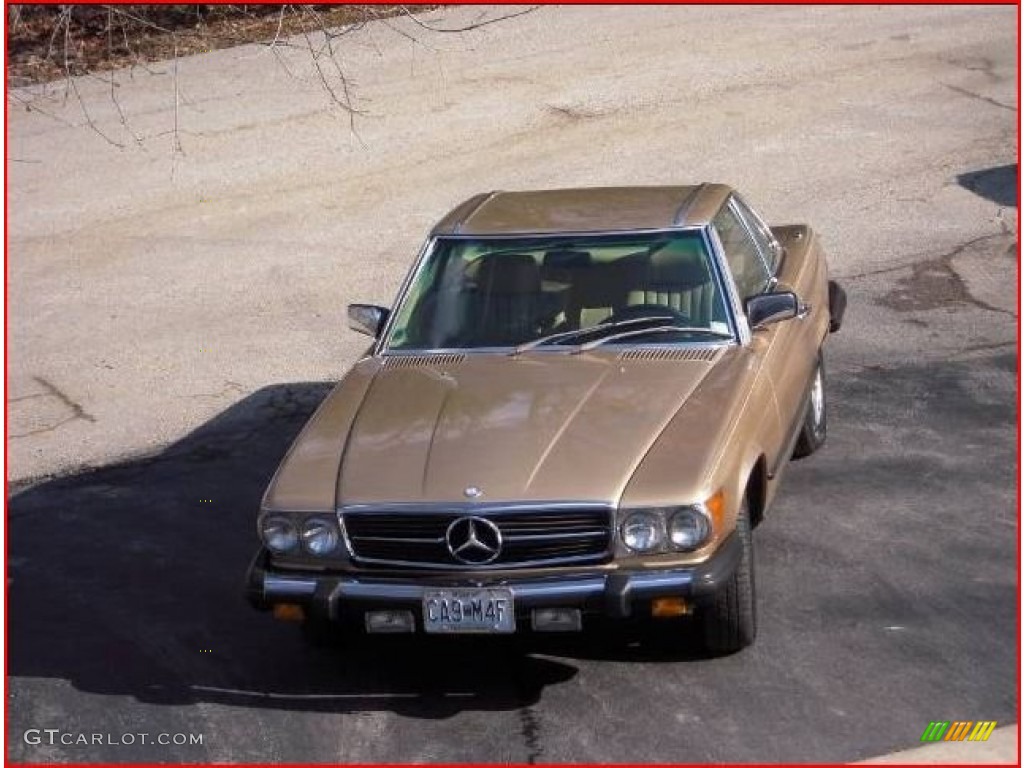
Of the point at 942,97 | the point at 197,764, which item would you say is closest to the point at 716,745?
the point at 197,764

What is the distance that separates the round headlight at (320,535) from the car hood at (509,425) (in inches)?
4.1

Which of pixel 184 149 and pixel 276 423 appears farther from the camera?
pixel 184 149

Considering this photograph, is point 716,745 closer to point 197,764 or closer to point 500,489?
point 500,489

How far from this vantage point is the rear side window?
7.53 metres

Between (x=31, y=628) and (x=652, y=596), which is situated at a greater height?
(x=652, y=596)

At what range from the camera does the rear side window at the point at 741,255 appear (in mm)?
7527

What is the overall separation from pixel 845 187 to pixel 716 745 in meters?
8.96

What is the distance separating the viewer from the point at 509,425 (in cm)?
627

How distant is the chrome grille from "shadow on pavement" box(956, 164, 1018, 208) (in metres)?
8.57

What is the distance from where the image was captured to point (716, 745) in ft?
18.1

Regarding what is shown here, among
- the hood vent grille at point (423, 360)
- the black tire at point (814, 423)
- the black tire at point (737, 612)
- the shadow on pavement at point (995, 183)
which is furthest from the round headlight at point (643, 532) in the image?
the shadow on pavement at point (995, 183)

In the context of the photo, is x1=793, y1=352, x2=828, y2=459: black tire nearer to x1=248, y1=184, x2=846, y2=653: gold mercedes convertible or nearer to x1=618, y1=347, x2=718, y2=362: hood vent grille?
x1=248, y1=184, x2=846, y2=653: gold mercedes convertible

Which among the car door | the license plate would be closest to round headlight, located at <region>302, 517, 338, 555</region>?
the license plate

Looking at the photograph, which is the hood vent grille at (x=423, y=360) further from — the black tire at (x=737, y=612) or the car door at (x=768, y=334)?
the black tire at (x=737, y=612)
